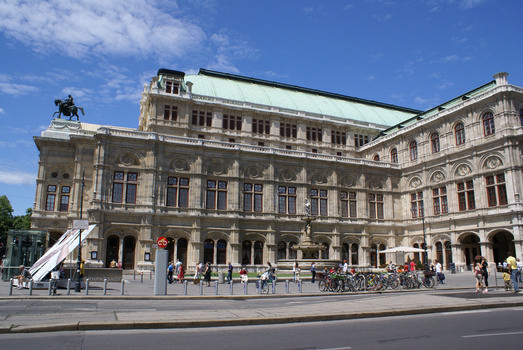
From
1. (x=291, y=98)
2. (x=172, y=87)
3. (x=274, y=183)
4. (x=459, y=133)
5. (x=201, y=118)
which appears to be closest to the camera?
(x=459, y=133)

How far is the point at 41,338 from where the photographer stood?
389 inches

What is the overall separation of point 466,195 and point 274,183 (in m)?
22.6

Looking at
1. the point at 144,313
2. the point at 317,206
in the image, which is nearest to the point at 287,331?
the point at 144,313

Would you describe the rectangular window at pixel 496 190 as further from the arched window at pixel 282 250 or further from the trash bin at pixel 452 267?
the arched window at pixel 282 250

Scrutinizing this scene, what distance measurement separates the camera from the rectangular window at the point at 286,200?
169 feet

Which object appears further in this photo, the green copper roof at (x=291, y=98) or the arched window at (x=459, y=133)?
the green copper roof at (x=291, y=98)

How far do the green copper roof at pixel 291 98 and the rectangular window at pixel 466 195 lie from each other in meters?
21.8

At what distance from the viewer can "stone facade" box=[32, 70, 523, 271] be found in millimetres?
44219

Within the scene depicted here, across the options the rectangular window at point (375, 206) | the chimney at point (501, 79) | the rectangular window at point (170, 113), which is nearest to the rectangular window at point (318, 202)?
the rectangular window at point (375, 206)

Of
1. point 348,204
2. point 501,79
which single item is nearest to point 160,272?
point 348,204

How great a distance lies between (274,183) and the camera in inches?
2018

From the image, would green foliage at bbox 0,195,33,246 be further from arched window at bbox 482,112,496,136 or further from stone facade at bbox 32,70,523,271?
arched window at bbox 482,112,496,136

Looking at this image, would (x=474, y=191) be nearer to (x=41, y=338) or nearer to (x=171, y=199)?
(x=171, y=199)

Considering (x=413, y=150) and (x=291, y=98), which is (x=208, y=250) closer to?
(x=291, y=98)
